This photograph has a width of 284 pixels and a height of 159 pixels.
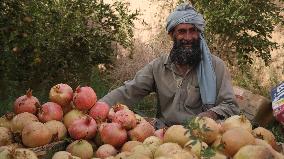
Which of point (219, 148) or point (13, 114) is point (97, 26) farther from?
point (219, 148)

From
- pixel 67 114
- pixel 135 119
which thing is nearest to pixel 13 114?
pixel 67 114

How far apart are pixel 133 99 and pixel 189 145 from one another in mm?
1959

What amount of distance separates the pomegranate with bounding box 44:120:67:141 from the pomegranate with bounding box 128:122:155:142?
422 millimetres

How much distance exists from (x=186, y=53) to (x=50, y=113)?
163 cm

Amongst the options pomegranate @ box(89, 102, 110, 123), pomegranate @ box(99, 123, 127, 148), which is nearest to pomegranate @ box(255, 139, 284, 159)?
pomegranate @ box(99, 123, 127, 148)

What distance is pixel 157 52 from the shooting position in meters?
9.52

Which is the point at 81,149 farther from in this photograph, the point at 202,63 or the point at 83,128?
the point at 202,63

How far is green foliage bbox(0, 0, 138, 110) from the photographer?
5965 millimetres

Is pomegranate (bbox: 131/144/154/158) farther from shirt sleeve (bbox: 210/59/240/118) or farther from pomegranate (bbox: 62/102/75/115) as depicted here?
shirt sleeve (bbox: 210/59/240/118)

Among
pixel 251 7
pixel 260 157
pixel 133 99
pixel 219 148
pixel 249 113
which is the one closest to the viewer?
pixel 260 157

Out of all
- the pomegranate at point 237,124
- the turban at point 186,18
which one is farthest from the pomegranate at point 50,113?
the turban at point 186,18

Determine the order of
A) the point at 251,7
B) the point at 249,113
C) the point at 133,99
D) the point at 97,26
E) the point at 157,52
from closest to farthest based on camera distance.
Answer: the point at 133,99 → the point at 249,113 → the point at 97,26 → the point at 251,7 → the point at 157,52

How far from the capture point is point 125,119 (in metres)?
3.37

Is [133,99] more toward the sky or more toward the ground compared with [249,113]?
more toward the sky
